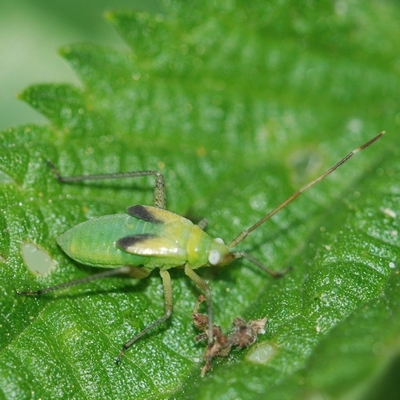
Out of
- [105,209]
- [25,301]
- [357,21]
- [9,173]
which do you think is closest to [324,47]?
[357,21]

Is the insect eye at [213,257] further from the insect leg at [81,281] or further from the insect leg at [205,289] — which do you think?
the insect leg at [81,281]

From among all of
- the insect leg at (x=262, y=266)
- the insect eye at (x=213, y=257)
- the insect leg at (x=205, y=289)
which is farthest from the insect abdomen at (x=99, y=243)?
the insect leg at (x=262, y=266)

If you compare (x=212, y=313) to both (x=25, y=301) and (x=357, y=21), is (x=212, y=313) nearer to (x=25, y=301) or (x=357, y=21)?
(x=25, y=301)

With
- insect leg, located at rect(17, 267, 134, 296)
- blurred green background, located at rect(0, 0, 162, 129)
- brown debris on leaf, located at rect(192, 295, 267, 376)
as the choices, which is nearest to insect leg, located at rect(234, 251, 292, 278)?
brown debris on leaf, located at rect(192, 295, 267, 376)

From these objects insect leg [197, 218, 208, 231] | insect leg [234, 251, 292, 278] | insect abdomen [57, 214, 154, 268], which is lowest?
Result: insect leg [234, 251, 292, 278]

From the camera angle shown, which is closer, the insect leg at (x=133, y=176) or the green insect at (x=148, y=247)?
the green insect at (x=148, y=247)

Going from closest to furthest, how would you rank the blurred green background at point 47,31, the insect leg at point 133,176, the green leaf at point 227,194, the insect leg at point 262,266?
the green leaf at point 227,194 → the insect leg at point 262,266 → the insect leg at point 133,176 → the blurred green background at point 47,31

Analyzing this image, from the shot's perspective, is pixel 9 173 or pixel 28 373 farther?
pixel 9 173

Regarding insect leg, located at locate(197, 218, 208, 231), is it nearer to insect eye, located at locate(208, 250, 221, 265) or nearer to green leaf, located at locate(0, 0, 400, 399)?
green leaf, located at locate(0, 0, 400, 399)
